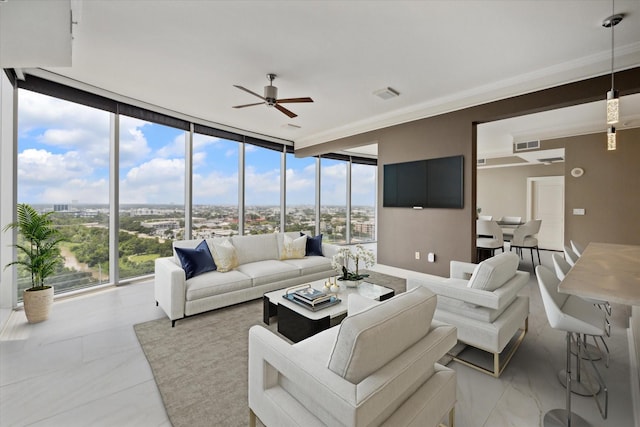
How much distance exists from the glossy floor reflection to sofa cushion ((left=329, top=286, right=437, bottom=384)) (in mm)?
930

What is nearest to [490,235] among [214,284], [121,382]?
[214,284]

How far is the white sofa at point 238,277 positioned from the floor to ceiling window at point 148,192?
55.7 inches

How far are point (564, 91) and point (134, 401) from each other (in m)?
5.01

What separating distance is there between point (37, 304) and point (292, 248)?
2908 millimetres

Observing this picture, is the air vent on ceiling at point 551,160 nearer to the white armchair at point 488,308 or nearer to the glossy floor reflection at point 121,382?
the glossy floor reflection at point 121,382

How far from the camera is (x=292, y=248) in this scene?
420cm

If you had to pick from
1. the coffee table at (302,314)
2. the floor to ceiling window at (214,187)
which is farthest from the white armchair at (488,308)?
the floor to ceiling window at (214,187)

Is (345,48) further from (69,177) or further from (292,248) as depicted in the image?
(69,177)

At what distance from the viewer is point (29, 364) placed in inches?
83.7

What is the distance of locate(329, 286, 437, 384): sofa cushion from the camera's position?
1.03m

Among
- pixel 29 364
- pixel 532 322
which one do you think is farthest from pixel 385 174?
pixel 29 364

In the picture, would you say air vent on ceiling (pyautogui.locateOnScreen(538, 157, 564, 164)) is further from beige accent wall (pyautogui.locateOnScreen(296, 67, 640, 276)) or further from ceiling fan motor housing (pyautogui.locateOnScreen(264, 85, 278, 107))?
ceiling fan motor housing (pyautogui.locateOnScreen(264, 85, 278, 107))

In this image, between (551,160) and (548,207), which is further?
(548,207)

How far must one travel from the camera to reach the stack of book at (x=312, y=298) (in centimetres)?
250
